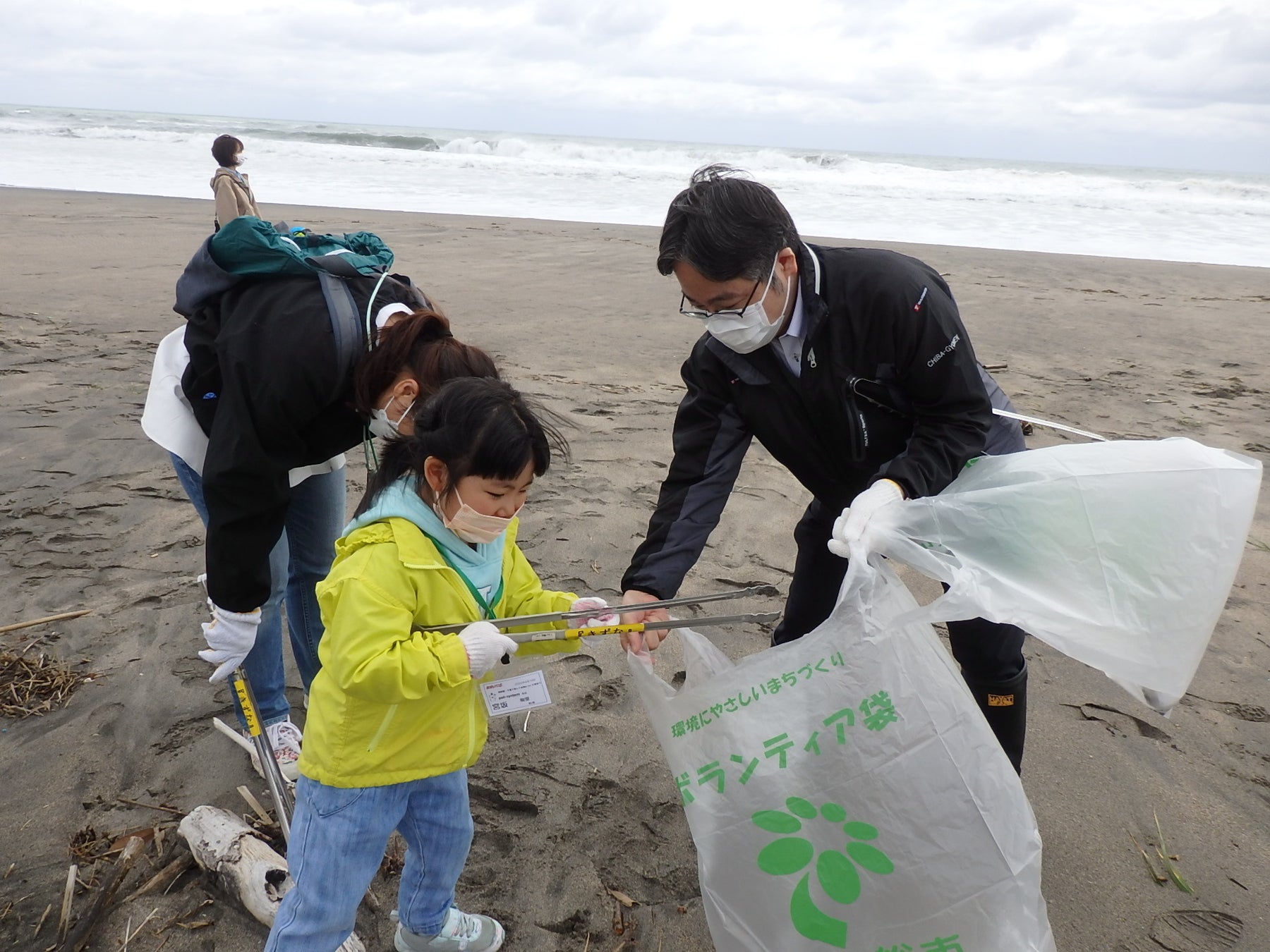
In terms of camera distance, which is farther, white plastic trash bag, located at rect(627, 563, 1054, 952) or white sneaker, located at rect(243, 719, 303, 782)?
white sneaker, located at rect(243, 719, 303, 782)

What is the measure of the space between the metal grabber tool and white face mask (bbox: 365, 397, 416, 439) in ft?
2.45

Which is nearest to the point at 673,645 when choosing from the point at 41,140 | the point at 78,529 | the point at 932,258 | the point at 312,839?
the point at 312,839

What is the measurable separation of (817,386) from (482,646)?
752 mm

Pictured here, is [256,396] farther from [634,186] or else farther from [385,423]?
[634,186]

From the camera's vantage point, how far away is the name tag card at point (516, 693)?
146 centimetres

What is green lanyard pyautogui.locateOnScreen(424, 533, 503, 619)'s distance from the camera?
1384 millimetres

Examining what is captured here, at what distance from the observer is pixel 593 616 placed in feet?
4.81

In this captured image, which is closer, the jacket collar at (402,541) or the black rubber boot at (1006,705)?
the jacket collar at (402,541)

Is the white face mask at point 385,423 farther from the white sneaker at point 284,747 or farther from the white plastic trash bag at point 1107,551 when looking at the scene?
the white sneaker at point 284,747

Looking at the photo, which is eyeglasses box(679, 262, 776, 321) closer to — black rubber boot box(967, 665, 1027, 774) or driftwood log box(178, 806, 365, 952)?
black rubber boot box(967, 665, 1027, 774)

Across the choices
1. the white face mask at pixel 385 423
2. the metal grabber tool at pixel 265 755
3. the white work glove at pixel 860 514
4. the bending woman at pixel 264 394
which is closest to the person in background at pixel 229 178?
the bending woman at pixel 264 394

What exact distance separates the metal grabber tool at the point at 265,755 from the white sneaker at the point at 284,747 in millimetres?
77

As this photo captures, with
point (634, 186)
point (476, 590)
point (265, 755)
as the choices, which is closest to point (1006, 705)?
point (476, 590)

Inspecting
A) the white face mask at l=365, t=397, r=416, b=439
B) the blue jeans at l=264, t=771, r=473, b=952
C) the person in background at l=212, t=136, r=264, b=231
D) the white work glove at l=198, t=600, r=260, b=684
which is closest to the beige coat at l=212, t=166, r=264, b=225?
the person in background at l=212, t=136, r=264, b=231
